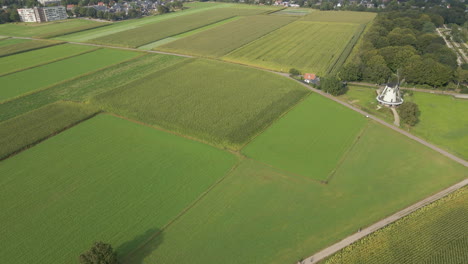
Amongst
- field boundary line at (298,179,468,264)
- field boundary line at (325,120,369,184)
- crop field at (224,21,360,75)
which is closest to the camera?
field boundary line at (298,179,468,264)

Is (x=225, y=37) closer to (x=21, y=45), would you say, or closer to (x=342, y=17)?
(x=342, y=17)

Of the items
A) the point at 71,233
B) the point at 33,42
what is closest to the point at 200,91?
the point at 71,233

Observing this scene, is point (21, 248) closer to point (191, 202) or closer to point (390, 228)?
point (191, 202)

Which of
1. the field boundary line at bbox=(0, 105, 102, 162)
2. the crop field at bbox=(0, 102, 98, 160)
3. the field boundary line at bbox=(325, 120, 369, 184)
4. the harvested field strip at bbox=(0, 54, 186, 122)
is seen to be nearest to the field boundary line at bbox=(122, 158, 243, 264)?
the field boundary line at bbox=(325, 120, 369, 184)

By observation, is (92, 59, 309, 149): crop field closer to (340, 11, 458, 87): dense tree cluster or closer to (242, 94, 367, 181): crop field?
(242, 94, 367, 181): crop field

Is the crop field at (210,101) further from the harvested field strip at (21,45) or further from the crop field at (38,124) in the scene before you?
the harvested field strip at (21,45)

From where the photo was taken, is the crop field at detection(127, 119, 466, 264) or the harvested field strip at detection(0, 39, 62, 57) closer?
the crop field at detection(127, 119, 466, 264)
